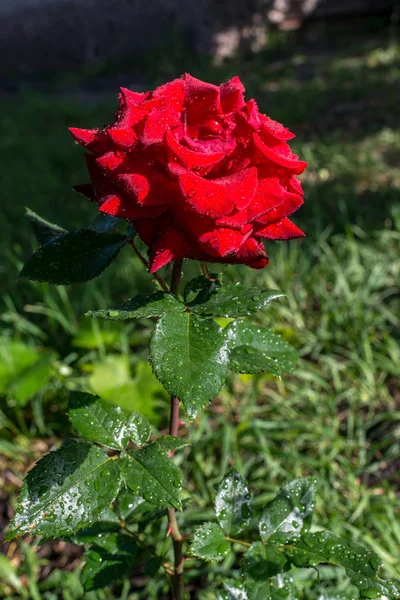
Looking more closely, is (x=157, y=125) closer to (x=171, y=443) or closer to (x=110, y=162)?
(x=110, y=162)

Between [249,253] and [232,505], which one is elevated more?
[249,253]

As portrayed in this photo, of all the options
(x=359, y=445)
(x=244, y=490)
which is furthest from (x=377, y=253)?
(x=244, y=490)

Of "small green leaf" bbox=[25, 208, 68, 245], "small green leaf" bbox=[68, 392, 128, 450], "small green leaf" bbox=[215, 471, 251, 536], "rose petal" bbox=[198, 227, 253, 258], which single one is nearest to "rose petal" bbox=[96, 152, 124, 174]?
"rose petal" bbox=[198, 227, 253, 258]

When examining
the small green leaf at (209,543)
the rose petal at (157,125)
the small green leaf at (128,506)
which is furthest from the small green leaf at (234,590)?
the rose petal at (157,125)

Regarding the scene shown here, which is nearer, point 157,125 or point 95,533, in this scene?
point 157,125

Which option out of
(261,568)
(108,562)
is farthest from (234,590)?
(108,562)

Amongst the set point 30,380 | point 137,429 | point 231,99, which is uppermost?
point 231,99

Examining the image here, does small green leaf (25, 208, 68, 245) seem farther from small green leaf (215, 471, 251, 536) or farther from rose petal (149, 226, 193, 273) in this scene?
small green leaf (215, 471, 251, 536)

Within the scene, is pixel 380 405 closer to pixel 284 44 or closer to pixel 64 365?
pixel 64 365
